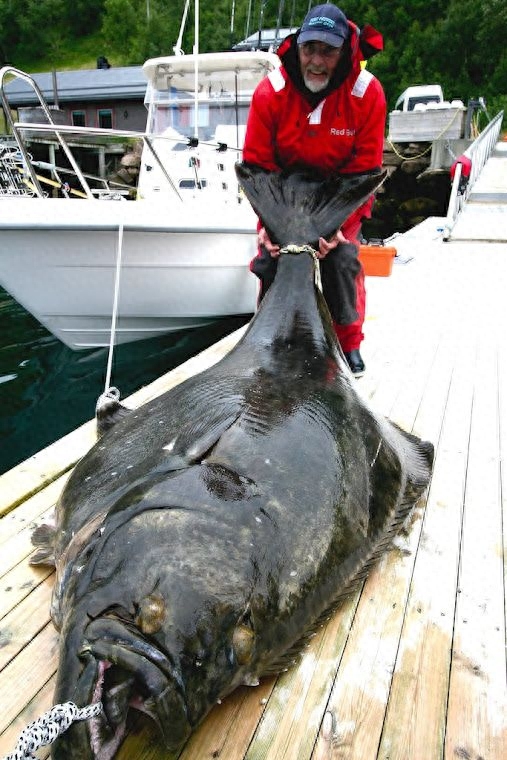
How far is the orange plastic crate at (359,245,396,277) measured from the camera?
7.02 m

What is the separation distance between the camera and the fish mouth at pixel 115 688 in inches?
49.3

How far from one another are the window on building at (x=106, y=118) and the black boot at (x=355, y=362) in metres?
31.6

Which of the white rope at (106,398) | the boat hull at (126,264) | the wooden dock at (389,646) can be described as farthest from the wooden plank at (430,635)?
the boat hull at (126,264)

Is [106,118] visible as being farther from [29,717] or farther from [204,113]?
[29,717]

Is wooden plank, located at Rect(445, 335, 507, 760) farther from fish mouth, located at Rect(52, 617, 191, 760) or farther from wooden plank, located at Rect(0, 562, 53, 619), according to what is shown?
wooden plank, located at Rect(0, 562, 53, 619)

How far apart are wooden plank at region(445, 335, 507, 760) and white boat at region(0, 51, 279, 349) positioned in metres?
3.09

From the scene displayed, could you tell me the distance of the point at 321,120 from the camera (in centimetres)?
338

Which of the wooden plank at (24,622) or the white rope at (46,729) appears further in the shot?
the wooden plank at (24,622)

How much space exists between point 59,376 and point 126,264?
1.61 meters

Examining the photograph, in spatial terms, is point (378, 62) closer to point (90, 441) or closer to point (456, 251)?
point (456, 251)

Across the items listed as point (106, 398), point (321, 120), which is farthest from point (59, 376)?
point (321, 120)

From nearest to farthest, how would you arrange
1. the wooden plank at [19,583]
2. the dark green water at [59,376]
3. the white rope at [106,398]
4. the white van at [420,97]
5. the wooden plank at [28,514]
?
1. the wooden plank at [19,583]
2. the wooden plank at [28,514]
3. the white rope at [106,398]
4. the dark green water at [59,376]
5. the white van at [420,97]

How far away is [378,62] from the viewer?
37375 mm

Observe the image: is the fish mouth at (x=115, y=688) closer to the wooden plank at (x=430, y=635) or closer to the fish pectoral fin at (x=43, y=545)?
the wooden plank at (x=430, y=635)
